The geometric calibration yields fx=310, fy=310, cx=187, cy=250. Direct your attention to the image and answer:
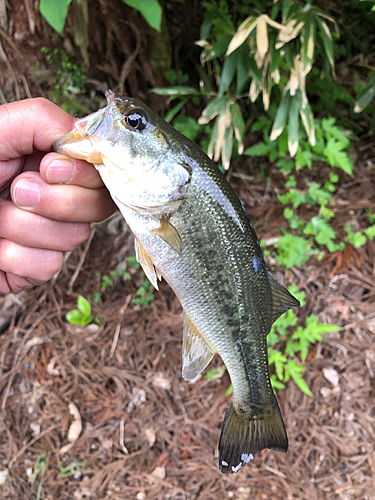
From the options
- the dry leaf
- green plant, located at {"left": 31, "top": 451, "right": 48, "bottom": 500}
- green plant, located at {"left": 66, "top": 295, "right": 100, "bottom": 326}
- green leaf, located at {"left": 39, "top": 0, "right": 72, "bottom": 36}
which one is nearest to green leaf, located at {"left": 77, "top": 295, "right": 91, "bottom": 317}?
green plant, located at {"left": 66, "top": 295, "right": 100, "bottom": 326}

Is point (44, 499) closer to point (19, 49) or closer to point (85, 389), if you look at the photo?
point (85, 389)

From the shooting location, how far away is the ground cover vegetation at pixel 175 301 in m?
2.36

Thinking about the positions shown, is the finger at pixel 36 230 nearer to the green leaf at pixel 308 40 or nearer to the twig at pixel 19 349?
the twig at pixel 19 349

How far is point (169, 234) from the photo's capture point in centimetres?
128

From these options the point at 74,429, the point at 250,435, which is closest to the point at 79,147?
the point at 250,435

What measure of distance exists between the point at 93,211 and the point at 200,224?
0.54 m

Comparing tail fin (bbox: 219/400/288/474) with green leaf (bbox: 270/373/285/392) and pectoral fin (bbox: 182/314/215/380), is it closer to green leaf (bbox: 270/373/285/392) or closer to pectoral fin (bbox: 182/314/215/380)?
pectoral fin (bbox: 182/314/215/380)

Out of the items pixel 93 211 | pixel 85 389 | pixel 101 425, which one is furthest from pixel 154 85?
pixel 101 425

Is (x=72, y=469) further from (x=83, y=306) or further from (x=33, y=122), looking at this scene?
(x=33, y=122)

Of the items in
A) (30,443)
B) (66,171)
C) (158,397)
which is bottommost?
(30,443)

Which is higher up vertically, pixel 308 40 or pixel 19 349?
pixel 308 40

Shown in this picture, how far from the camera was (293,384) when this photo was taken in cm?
259

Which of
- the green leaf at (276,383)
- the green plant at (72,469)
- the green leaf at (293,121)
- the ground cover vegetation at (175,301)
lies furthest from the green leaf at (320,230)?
the green plant at (72,469)

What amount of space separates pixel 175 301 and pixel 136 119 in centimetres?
197
